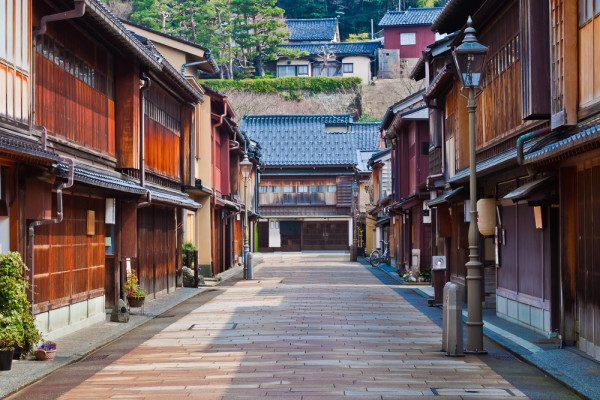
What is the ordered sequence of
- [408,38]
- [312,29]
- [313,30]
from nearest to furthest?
1. [408,38]
2. [313,30]
3. [312,29]

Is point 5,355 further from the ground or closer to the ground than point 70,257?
closer to the ground

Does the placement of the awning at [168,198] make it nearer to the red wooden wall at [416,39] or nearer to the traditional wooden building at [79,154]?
the traditional wooden building at [79,154]

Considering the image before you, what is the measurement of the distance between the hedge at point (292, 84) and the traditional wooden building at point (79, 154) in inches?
2419

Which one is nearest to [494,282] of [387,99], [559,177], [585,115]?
[559,177]

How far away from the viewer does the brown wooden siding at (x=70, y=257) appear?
1561cm

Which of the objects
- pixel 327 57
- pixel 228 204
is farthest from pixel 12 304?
pixel 327 57

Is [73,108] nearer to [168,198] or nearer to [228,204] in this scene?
[168,198]

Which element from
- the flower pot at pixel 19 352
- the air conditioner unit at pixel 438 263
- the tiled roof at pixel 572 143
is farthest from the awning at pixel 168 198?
the tiled roof at pixel 572 143

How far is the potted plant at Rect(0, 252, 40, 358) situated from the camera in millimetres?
12109

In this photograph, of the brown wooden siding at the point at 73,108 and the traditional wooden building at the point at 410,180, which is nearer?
the brown wooden siding at the point at 73,108

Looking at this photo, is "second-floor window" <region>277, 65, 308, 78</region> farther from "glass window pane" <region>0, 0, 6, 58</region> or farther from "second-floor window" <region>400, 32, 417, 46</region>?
"glass window pane" <region>0, 0, 6, 58</region>

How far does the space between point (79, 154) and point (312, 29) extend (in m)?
80.1

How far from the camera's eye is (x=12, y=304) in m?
12.4

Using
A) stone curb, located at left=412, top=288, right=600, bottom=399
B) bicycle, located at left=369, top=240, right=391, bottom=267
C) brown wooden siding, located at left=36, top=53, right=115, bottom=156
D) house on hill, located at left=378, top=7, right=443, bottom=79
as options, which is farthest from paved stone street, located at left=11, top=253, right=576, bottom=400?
house on hill, located at left=378, top=7, right=443, bottom=79
